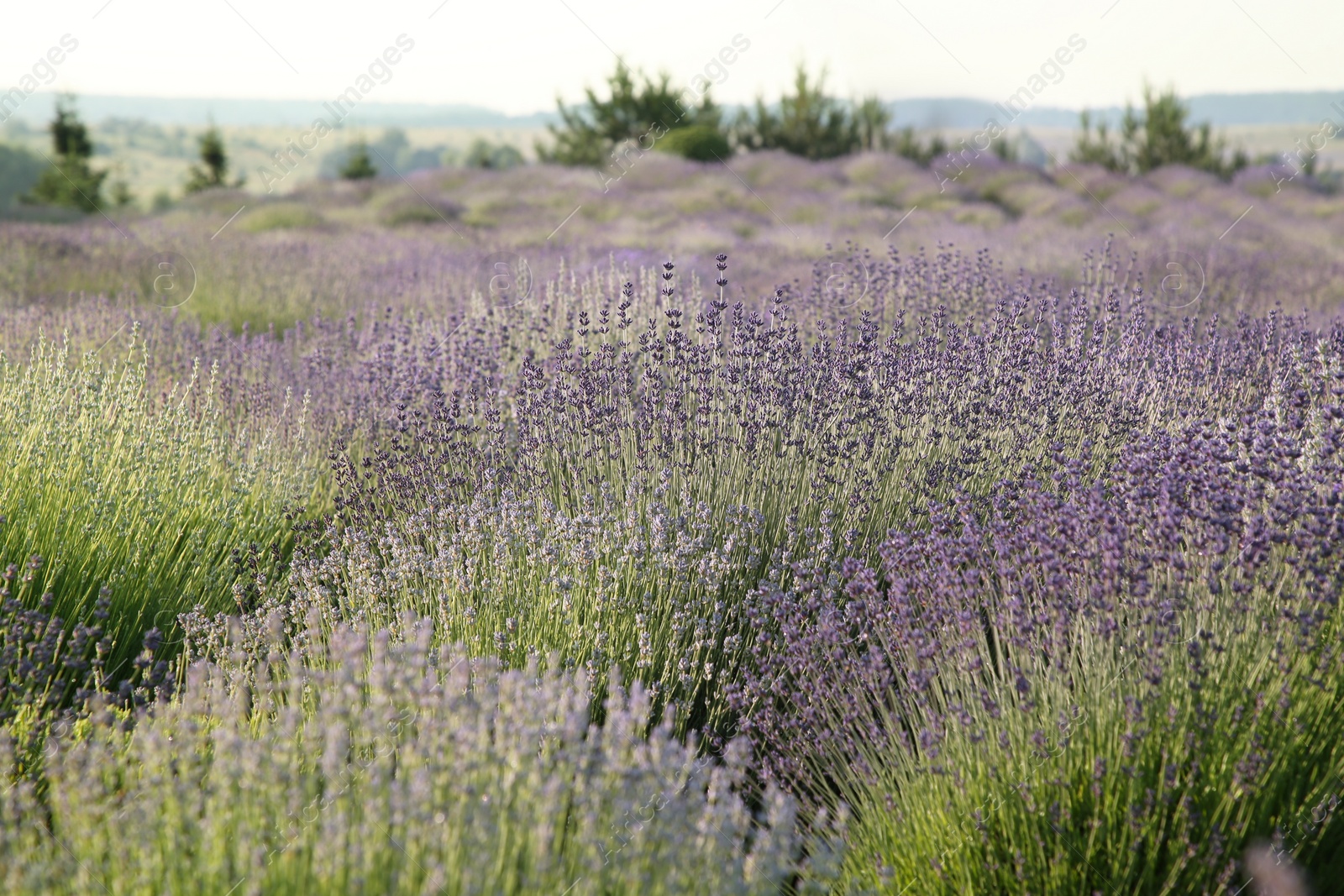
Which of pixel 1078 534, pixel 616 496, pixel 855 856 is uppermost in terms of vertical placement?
pixel 1078 534

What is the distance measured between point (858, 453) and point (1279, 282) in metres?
7.11

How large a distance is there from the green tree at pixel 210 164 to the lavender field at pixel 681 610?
68.2 feet

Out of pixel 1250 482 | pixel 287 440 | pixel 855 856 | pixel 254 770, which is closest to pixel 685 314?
pixel 287 440

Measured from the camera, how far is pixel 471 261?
31.2ft

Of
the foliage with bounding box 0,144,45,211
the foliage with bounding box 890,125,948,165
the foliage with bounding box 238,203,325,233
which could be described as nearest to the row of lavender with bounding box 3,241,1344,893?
the foliage with bounding box 238,203,325,233

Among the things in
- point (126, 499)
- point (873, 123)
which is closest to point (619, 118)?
point (873, 123)

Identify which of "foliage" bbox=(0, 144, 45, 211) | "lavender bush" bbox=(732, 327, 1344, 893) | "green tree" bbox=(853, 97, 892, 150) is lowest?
"lavender bush" bbox=(732, 327, 1344, 893)

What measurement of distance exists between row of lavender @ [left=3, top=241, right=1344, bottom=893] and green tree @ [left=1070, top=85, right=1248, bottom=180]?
20.0 m

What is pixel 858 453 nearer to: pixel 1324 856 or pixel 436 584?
pixel 436 584

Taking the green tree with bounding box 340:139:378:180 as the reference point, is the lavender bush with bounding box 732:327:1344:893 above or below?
below

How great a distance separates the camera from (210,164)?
24.8m

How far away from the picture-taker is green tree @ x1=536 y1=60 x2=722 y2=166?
22.6 m

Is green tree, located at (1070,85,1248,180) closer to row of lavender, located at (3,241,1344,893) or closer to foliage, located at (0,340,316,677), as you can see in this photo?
row of lavender, located at (3,241,1344,893)

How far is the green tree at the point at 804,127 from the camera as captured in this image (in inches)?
900
